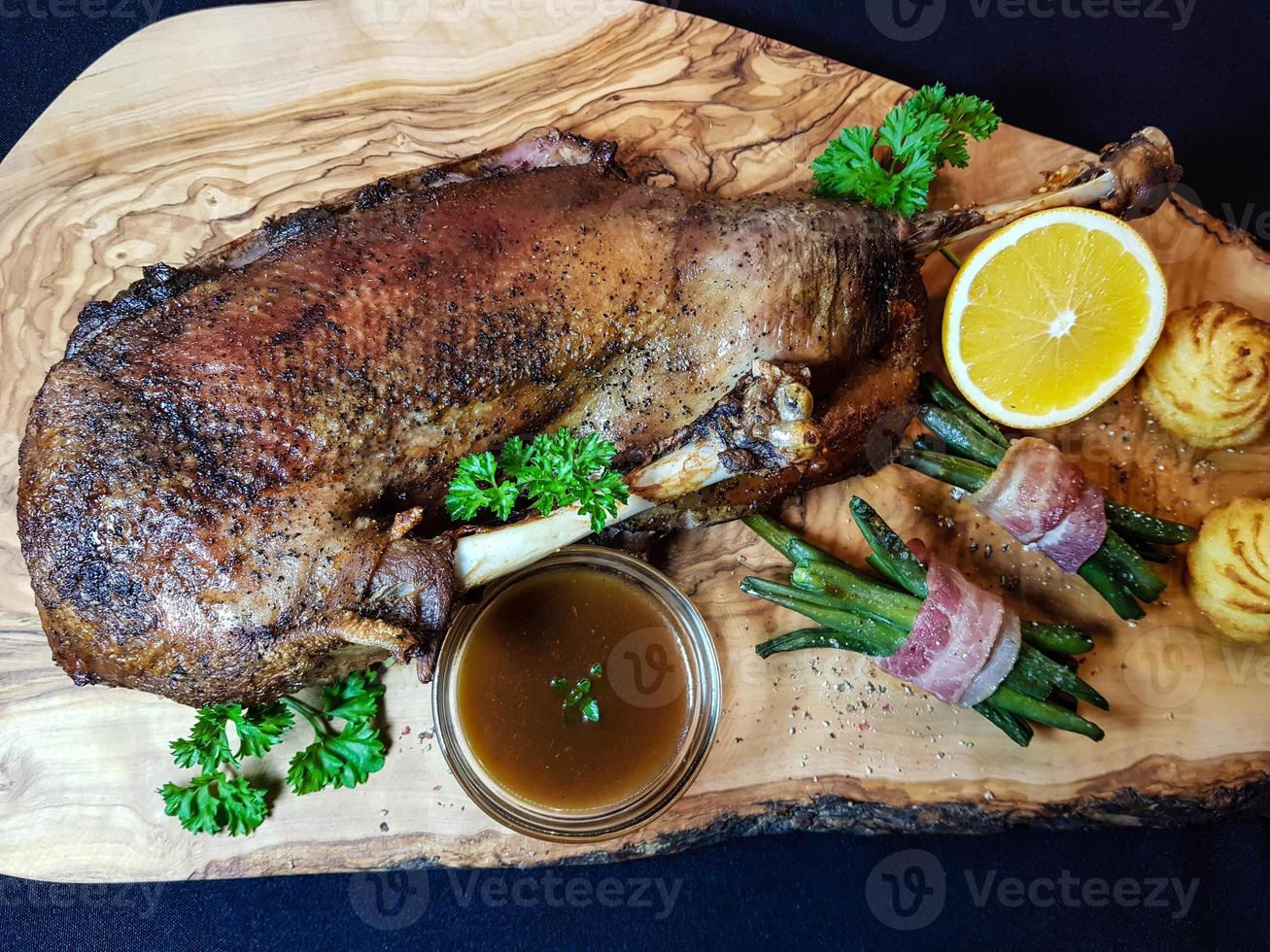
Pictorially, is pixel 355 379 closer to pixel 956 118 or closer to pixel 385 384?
pixel 385 384

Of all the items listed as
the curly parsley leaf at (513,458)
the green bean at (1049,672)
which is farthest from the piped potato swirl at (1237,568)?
the curly parsley leaf at (513,458)

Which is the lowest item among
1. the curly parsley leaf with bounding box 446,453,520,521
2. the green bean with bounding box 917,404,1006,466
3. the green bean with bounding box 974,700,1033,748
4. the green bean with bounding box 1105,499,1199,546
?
the green bean with bounding box 974,700,1033,748

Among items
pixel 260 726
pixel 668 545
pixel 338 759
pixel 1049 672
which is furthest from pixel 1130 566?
pixel 260 726

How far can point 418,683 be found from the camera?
2.79m

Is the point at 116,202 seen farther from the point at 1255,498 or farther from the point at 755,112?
the point at 1255,498

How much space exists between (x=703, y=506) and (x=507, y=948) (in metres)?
1.64

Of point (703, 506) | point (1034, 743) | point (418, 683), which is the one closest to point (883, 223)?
point (703, 506)

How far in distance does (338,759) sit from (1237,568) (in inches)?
105

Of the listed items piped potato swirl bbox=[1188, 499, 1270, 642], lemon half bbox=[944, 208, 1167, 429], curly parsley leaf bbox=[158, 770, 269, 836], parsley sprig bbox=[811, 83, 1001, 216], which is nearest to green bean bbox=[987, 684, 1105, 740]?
piped potato swirl bbox=[1188, 499, 1270, 642]

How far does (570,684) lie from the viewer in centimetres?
261

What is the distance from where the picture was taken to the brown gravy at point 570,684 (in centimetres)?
258

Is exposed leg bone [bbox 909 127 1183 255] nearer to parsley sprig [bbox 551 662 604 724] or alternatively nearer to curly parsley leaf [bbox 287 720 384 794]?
parsley sprig [bbox 551 662 604 724]

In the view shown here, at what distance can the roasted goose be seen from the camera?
2.07 metres

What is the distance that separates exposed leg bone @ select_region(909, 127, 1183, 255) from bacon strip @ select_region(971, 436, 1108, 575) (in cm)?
64
